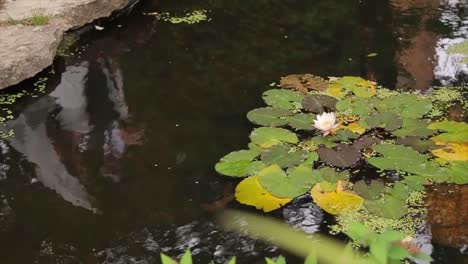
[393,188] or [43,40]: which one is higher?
[43,40]

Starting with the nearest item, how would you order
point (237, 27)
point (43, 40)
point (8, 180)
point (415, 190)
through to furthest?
point (415, 190) → point (8, 180) → point (43, 40) → point (237, 27)

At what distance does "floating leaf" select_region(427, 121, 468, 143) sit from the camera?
315 cm

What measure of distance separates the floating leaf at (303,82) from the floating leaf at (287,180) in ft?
3.06

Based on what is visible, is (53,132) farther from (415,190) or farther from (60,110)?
(415,190)

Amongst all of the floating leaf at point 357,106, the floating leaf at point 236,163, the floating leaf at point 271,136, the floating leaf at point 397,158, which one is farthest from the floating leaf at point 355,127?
the floating leaf at point 236,163

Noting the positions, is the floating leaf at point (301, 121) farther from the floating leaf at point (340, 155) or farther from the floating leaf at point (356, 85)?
the floating leaf at point (356, 85)

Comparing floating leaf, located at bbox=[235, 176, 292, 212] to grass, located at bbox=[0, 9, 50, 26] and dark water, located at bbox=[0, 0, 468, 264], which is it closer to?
dark water, located at bbox=[0, 0, 468, 264]

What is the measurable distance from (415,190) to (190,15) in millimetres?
2817

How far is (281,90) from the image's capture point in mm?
3682

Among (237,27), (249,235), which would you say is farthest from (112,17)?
(249,235)

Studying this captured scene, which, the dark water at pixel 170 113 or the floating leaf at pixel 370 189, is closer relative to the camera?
the dark water at pixel 170 113

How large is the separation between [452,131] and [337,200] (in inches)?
36.2

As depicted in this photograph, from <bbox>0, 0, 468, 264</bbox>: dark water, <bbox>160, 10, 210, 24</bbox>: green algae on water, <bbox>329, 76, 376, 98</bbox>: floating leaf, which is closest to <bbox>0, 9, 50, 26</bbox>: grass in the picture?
<bbox>0, 0, 468, 264</bbox>: dark water

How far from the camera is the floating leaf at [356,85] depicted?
12.1ft
